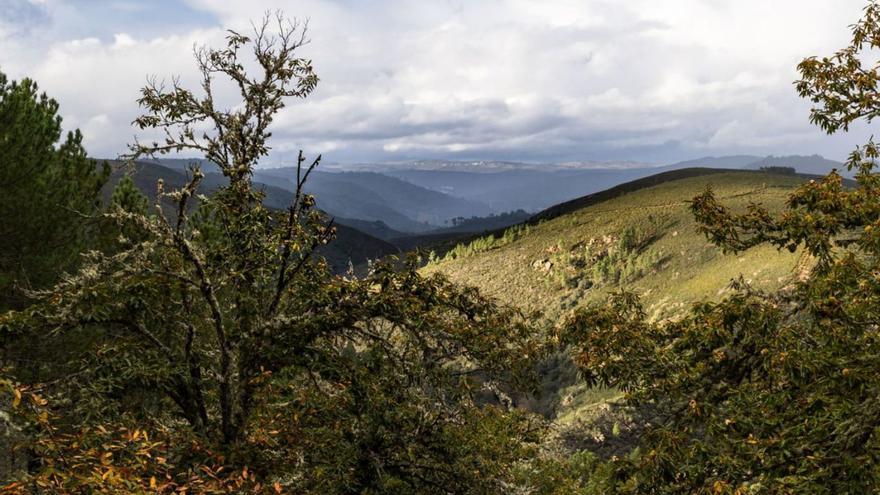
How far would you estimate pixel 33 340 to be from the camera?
55.5ft

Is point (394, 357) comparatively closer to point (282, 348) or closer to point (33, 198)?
point (282, 348)

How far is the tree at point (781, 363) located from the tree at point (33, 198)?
615 inches

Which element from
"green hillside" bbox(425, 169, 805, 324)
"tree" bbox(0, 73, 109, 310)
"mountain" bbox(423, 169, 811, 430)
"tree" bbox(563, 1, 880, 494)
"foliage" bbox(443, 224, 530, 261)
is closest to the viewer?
"tree" bbox(563, 1, 880, 494)

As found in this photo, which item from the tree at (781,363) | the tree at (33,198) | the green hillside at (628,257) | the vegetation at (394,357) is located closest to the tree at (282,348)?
the vegetation at (394,357)

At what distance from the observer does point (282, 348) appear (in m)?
8.71

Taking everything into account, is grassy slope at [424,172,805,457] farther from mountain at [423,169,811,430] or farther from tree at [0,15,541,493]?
tree at [0,15,541,493]

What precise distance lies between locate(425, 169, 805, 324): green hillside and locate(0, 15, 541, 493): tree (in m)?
25.0

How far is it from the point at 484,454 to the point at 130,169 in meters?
8.31

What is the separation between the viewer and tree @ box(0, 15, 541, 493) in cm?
805

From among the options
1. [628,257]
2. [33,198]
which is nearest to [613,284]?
[628,257]

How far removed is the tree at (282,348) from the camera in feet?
26.4

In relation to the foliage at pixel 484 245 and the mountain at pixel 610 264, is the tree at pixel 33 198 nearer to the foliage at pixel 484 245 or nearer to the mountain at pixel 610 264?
the mountain at pixel 610 264

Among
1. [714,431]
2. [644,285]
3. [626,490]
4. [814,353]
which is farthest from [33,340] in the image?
[644,285]

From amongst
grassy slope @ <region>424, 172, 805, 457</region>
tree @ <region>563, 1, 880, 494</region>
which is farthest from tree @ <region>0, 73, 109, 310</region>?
grassy slope @ <region>424, 172, 805, 457</region>
